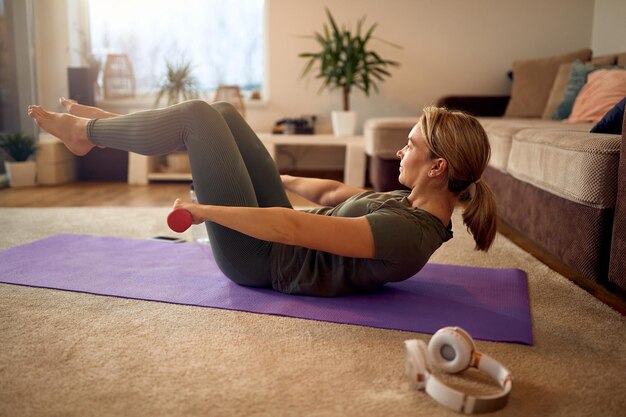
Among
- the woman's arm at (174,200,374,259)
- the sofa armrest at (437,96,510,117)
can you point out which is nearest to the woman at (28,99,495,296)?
the woman's arm at (174,200,374,259)

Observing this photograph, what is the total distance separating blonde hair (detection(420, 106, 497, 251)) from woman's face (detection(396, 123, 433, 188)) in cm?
2

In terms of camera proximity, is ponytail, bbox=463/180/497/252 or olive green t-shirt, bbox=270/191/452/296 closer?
olive green t-shirt, bbox=270/191/452/296

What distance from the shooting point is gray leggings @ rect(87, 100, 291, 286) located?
1.68 meters

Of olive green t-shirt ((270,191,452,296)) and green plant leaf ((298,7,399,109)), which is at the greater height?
green plant leaf ((298,7,399,109))

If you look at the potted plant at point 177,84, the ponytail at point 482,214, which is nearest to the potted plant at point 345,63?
the potted plant at point 177,84

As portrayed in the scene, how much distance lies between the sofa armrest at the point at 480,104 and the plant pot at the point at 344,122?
0.71 metres

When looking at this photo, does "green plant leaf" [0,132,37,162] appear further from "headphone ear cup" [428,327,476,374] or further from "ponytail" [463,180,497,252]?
"headphone ear cup" [428,327,476,374]

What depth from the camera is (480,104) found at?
4539 millimetres

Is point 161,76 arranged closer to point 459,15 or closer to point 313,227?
point 459,15

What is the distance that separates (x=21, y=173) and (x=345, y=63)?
2.48m

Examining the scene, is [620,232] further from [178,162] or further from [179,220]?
[178,162]

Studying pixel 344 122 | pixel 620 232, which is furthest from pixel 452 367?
pixel 344 122

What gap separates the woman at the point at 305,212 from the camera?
1443mm

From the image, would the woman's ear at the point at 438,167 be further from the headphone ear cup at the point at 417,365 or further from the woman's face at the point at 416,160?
the headphone ear cup at the point at 417,365
